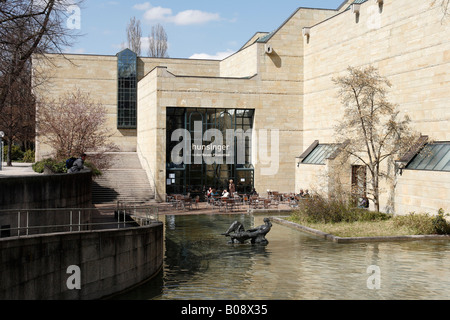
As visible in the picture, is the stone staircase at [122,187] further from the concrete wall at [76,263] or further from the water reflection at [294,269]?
the concrete wall at [76,263]

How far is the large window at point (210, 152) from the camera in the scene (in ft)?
131

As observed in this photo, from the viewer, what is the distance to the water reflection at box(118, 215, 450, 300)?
47.2ft

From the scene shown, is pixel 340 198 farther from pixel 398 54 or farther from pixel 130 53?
pixel 130 53

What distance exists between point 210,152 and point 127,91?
17.9m

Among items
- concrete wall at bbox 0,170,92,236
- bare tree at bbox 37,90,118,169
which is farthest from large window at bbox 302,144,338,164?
concrete wall at bbox 0,170,92,236

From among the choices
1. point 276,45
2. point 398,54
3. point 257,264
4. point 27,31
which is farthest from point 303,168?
point 27,31

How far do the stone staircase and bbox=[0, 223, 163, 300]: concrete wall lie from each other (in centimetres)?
2166

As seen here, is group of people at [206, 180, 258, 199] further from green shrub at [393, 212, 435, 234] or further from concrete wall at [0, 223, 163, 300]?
concrete wall at [0, 223, 163, 300]

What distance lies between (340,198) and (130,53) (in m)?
34.1

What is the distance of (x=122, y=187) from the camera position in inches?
1578

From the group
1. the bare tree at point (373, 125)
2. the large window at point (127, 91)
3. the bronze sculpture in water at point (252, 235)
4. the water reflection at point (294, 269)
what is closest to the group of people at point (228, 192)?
the bare tree at point (373, 125)

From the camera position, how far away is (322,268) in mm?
17375

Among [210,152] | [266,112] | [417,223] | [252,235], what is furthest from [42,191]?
[266,112]

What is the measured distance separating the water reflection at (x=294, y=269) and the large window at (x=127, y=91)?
32228 millimetres
